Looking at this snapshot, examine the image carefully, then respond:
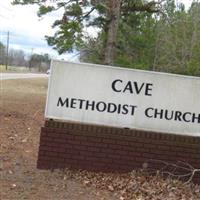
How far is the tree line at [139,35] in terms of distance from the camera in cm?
1738

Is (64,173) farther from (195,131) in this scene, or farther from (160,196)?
(195,131)

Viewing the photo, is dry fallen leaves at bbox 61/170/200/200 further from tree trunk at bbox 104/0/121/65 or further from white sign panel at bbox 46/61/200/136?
tree trunk at bbox 104/0/121/65

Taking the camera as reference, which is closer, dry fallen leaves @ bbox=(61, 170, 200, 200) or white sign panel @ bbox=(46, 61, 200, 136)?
dry fallen leaves @ bbox=(61, 170, 200, 200)

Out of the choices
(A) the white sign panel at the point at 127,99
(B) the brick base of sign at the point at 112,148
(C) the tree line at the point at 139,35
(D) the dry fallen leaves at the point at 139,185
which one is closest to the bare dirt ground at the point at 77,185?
(D) the dry fallen leaves at the point at 139,185

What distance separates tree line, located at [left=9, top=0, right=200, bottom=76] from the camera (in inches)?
684

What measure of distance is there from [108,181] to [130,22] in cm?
1329

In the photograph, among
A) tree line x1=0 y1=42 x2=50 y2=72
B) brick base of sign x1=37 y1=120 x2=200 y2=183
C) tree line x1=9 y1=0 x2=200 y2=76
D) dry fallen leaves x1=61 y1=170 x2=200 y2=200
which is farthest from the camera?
tree line x1=0 y1=42 x2=50 y2=72

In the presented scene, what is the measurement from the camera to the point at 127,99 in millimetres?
7504

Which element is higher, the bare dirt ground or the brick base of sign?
the brick base of sign

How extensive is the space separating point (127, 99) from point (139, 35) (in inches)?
518

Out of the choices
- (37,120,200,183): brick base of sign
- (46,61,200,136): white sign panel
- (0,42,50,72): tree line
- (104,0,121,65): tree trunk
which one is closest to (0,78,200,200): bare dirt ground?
(37,120,200,183): brick base of sign

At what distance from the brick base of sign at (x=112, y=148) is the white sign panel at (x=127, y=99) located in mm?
162

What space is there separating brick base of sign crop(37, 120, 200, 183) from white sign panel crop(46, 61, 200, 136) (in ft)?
0.53

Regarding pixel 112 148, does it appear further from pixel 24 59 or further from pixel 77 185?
pixel 24 59
